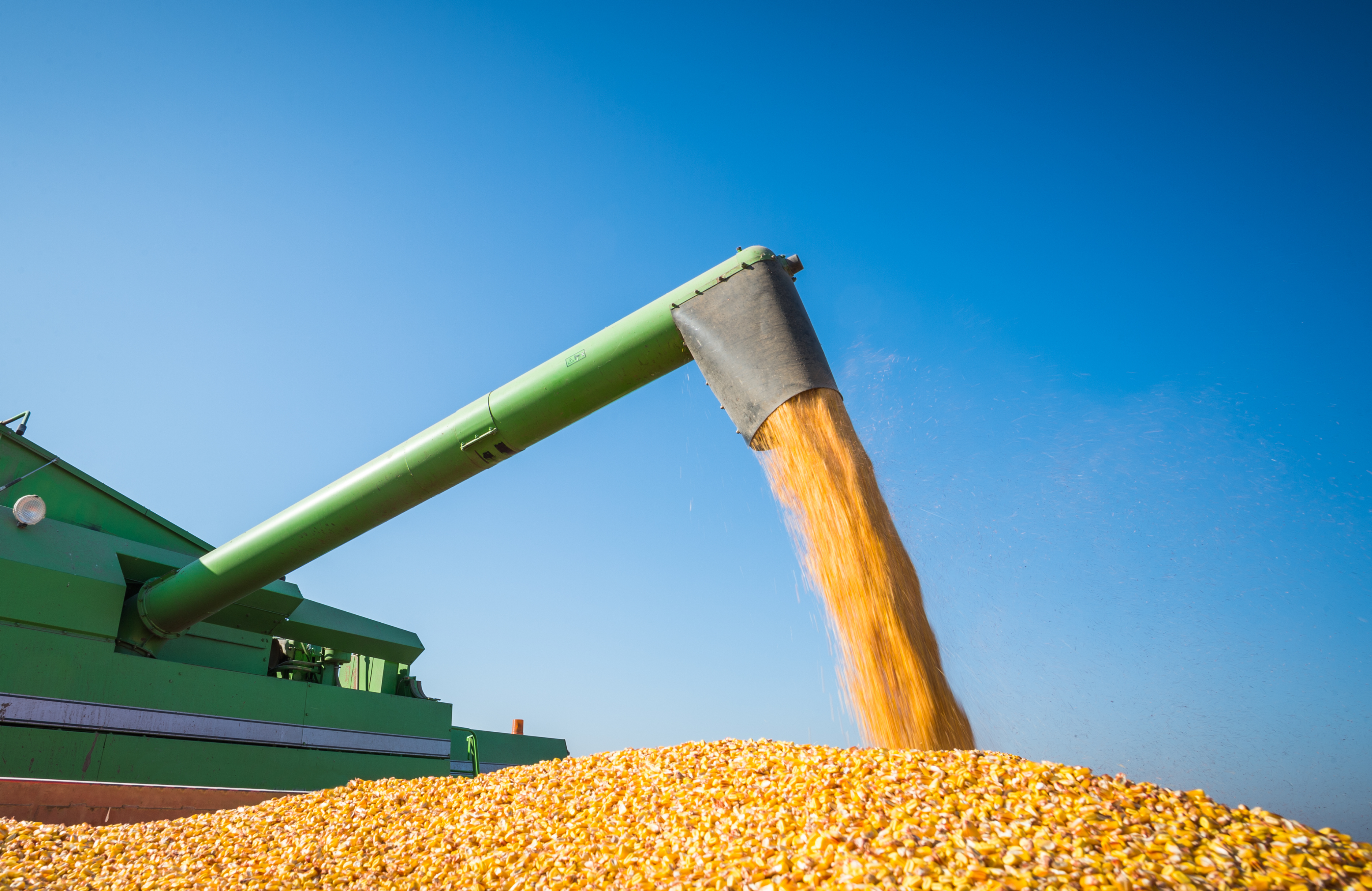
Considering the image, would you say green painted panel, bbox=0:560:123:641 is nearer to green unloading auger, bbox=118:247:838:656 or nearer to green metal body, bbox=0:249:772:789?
green metal body, bbox=0:249:772:789

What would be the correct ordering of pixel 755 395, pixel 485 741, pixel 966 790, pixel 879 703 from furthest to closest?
1. pixel 485 741
2. pixel 755 395
3. pixel 879 703
4. pixel 966 790

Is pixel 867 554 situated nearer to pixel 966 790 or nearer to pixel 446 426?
pixel 966 790

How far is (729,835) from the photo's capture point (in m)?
2.89

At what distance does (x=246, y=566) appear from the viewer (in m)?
5.65

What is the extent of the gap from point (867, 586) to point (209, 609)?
578 cm

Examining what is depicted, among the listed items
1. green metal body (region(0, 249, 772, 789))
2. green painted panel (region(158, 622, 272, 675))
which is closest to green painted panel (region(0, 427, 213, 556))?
green metal body (region(0, 249, 772, 789))

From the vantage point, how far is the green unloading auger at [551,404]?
3961 mm

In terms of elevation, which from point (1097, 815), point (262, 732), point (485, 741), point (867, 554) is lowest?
point (1097, 815)

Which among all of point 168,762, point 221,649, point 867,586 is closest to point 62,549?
point 221,649

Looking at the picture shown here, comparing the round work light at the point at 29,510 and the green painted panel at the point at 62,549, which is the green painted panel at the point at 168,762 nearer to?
the green painted panel at the point at 62,549

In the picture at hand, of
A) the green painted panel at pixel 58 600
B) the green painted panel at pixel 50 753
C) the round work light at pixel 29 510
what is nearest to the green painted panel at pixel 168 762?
the green painted panel at pixel 50 753

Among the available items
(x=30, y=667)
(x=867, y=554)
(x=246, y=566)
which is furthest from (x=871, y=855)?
(x=30, y=667)

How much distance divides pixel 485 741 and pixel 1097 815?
36.5ft

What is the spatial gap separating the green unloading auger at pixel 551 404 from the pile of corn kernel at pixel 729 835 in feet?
6.02
